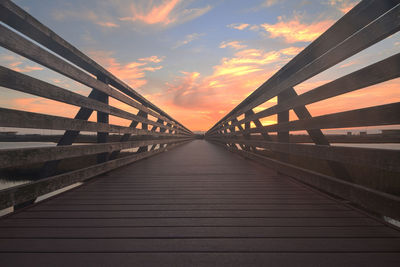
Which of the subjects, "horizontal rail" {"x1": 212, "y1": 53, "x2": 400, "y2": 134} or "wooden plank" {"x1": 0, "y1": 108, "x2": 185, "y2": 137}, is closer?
"horizontal rail" {"x1": 212, "y1": 53, "x2": 400, "y2": 134}

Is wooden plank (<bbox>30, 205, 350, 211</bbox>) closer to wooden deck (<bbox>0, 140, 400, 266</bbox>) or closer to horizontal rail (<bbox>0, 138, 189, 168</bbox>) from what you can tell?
wooden deck (<bbox>0, 140, 400, 266</bbox>)

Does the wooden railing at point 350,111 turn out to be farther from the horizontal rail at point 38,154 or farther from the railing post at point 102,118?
the railing post at point 102,118

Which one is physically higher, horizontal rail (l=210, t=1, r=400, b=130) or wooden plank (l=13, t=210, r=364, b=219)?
horizontal rail (l=210, t=1, r=400, b=130)

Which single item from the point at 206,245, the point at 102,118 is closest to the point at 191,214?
the point at 206,245

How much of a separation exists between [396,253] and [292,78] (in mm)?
2122

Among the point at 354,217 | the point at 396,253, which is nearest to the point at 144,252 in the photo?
the point at 396,253

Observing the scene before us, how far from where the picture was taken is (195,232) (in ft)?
5.21

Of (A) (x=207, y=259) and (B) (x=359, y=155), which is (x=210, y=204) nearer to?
(A) (x=207, y=259)

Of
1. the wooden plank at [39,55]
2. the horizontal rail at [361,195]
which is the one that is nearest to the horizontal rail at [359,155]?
the horizontal rail at [361,195]

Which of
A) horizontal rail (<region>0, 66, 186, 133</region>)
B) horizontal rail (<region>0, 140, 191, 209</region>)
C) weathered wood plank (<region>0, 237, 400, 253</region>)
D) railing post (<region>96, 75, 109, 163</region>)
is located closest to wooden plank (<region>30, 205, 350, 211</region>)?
horizontal rail (<region>0, 140, 191, 209</region>)

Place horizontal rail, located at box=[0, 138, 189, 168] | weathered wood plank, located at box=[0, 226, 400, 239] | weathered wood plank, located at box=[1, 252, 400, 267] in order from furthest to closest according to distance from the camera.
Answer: horizontal rail, located at box=[0, 138, 189, 168], weathered wood plank, located at box=[0, 226, 400, 239], weathered wood plank, located at box=[1, 252, 400, 267]

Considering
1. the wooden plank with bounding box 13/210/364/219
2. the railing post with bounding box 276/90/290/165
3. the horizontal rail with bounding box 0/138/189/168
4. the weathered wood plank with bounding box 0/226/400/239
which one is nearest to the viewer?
the weathered wood plank with bounding box 0/226/400/239

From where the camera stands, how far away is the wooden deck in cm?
128

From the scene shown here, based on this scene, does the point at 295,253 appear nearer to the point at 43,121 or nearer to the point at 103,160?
the point at 43,121
